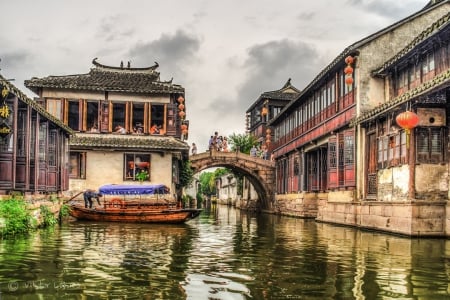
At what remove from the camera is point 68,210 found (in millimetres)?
23938

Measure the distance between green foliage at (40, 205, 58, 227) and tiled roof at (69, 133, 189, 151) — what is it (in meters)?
8.89

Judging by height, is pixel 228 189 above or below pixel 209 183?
below

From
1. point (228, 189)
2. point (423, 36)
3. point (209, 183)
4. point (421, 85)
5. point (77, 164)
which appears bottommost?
point (228, 189)

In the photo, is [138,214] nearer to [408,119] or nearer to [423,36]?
[408,119]

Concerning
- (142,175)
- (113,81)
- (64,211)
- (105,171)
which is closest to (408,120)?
(64,211)

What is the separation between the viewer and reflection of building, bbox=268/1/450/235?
56.1 feet

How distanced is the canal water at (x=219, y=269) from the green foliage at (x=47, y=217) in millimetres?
3630

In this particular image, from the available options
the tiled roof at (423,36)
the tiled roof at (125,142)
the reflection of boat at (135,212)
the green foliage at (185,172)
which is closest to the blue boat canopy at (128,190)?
the reflection of boat at (135,212)

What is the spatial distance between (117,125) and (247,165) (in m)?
11.7

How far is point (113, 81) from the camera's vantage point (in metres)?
31.3

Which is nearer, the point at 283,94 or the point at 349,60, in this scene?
the point at 349,60

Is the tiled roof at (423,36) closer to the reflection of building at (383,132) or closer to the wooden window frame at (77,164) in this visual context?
the reflection of building at (383,132)

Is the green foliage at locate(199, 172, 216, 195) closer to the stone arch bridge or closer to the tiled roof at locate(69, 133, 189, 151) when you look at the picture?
the stone arch bridge

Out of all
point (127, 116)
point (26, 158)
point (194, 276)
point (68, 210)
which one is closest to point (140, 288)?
Answer: point (194, 276)
